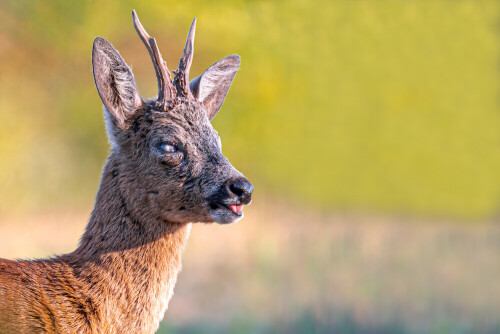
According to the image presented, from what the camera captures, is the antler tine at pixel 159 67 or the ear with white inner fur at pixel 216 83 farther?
the ear with white inner fur at pixel 216 83

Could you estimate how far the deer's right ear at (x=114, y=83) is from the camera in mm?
5359

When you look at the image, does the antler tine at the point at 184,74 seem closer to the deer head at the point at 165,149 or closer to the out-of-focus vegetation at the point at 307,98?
the deer head at the point at 165,149

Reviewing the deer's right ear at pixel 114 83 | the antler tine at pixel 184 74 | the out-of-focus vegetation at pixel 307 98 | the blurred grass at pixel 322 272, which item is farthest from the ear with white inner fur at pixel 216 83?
the out-of-focus vegetation at pixel 307 98

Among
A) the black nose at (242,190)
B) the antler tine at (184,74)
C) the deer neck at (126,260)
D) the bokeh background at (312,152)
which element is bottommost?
the deer neck at (126,260)

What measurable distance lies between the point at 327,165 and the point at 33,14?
755 cm

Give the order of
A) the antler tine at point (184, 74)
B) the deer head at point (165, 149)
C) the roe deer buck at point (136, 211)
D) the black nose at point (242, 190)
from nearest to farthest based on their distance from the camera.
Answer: the roe deer buck at point (136, 211), the black nose at point (242, 190), the deer head at point (165, 149), the antler tine at point (184, 74)

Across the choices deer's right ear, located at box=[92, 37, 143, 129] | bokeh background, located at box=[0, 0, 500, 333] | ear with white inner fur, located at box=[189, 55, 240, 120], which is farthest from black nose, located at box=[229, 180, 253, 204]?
bokeh background, located at box=[0, 0, 500, 333]

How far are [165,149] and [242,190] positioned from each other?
0.65 meters

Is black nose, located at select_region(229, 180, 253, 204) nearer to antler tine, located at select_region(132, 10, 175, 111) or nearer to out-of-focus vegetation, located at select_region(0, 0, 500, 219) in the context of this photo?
antler tine, located at select_region(132, 10, 175, 111)

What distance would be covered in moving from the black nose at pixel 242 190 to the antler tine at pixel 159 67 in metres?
0.82

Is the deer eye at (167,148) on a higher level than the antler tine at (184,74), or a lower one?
lower

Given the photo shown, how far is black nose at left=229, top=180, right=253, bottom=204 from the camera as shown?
505 cm

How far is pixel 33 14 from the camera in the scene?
16734 millimetres

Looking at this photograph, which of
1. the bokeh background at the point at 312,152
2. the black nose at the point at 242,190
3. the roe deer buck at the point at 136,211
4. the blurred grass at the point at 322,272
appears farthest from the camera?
the bokeh background at the point at 312,152
